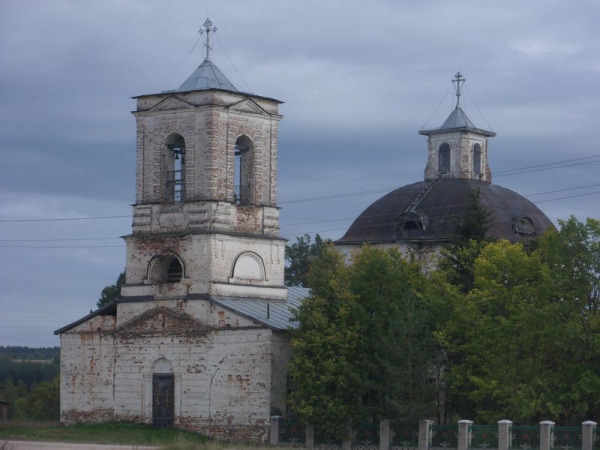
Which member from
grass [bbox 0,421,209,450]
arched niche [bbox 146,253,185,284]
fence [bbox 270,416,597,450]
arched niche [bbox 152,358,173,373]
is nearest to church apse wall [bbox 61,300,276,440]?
arched niche [bbox 152,358,173,373]

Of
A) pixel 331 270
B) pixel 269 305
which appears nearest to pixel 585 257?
pixel 331 270

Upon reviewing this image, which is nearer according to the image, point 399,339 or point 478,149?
point 399,339

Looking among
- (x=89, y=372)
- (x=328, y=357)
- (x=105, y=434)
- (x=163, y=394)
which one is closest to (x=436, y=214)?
(x=328, y=357)

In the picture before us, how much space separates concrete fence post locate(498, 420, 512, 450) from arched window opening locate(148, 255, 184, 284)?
44.5 feet

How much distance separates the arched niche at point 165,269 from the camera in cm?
4972

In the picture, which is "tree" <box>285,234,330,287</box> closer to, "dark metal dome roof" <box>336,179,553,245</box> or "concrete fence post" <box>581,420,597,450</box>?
"dark metal dome roof" <box>336,179,553,245</box>

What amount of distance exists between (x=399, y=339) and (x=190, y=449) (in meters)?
8.66

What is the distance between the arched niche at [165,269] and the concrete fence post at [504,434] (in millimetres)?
13577

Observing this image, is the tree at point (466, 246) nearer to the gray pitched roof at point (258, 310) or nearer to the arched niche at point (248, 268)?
the gray pitched roof at point (258, 310)

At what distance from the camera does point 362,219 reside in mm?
58719

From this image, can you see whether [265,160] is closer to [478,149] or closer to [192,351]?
[192,351]

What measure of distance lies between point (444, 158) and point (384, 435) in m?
19.9

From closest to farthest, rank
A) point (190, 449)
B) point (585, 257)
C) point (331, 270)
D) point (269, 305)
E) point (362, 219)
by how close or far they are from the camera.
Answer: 1. point (190, 449)
2. point (585, 257)
3. point (331, 270)
4. point (269, 305)
5. point (362, 219)

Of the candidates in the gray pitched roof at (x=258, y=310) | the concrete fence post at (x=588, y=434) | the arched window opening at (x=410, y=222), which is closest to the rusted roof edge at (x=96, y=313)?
the gray pitched roof at (x=258, y=310)
